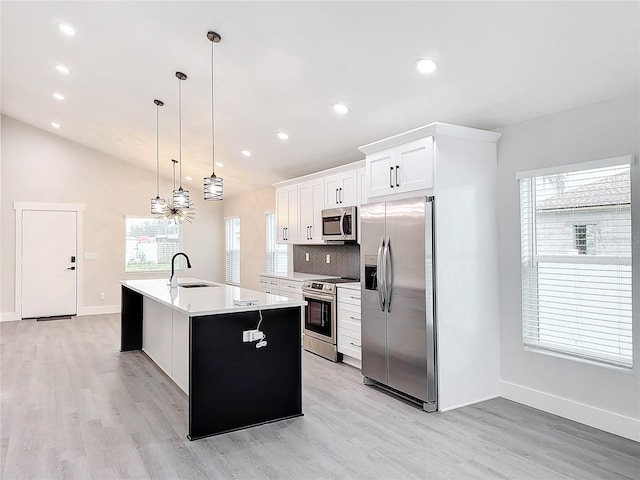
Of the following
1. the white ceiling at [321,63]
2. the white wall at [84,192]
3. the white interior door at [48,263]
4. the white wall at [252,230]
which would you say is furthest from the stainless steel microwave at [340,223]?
the white interior door at [48,263]

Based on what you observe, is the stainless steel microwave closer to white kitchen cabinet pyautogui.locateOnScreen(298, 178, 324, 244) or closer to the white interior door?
white kitchen cabinet pyautogui.locateOnScreen(298, 178, 324, 244)

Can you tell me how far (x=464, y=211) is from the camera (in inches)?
150

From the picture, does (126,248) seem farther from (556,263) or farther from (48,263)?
(556,263)

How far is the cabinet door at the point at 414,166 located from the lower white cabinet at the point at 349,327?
4.37 ft

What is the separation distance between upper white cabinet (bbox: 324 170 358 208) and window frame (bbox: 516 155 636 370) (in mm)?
1846

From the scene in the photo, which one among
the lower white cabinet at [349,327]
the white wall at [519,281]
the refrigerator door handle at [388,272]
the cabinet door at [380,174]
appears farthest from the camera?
the lower white cabinet at [349,327]

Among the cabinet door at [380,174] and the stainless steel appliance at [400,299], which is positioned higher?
the cabinet door at [380,174]

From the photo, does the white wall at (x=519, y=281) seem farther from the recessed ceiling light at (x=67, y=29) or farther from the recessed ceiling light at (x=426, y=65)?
the recessed ceiling light at (x=67, y=29)

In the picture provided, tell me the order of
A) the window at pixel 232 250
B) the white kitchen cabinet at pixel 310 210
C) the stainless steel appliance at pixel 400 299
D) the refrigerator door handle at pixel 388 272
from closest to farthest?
the stainless steel appliance at pixel 400 299, the refrigerator door handle at pixel 388 272, the white kitchen cabinet at pixel 310 210, the window at pixel 232 250

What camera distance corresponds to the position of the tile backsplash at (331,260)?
584 centimetres

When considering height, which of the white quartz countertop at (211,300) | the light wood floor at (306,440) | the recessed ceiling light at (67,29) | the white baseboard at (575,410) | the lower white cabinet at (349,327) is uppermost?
the recessed ceiling light at (67,29)

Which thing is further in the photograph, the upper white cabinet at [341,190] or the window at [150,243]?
the window at [150,243]

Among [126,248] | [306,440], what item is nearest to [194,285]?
[306,440]

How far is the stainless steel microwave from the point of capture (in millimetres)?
5180
